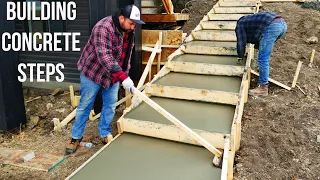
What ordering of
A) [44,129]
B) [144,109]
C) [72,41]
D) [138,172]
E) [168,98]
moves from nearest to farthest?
[138,172]
[144,109]
[168,98]
[44,129]
[72,41]

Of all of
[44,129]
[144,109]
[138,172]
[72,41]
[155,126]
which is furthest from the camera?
[72,41]

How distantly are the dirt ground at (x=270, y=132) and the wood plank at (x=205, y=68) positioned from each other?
57cm

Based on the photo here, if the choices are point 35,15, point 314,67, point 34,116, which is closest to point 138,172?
point 34,116

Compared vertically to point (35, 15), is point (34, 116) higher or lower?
lower

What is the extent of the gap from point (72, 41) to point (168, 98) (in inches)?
124

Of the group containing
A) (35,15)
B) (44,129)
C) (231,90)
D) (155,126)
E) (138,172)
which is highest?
(35,15)

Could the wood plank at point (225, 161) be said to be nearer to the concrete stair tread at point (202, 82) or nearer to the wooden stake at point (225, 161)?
the wooden stake at point (225, 161)

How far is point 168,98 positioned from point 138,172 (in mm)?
1592

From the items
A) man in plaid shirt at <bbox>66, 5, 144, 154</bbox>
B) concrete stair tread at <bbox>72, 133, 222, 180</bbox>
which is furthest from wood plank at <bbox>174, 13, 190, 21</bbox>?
concrete stair tread at <bbox>72, 133, 222, 180</bbox>

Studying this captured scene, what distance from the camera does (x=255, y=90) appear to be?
4801 mm

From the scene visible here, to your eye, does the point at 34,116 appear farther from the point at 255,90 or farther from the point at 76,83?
the point at 255,90

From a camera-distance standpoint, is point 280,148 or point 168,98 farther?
point 168,98

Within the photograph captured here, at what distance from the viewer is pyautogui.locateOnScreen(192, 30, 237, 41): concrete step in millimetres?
5859

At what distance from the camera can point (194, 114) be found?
3.63 meters
